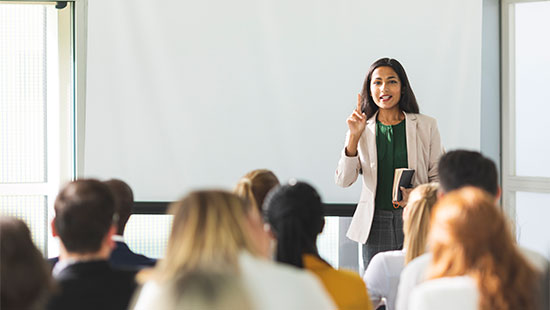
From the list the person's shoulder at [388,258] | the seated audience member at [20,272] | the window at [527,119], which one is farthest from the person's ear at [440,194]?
the window at [527,119]

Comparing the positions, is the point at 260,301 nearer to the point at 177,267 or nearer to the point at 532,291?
the point at 177,267

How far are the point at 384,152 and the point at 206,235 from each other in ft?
7.43

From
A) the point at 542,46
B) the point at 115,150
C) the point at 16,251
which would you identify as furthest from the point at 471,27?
the point at 16,251

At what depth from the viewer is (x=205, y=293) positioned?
1267mm

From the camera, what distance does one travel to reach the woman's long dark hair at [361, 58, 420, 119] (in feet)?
11.6

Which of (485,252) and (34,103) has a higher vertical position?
(34,103)

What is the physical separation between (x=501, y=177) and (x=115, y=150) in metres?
2.74

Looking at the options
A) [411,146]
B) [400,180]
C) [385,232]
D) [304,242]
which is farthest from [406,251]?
[411,146]

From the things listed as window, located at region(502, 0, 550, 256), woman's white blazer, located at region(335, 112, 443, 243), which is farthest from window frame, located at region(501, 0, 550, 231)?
Answer: woman's white blazer, located at region(335, 112, 443, 243)

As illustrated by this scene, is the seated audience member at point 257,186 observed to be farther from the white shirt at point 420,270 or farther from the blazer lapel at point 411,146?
the blazer lapel at point 411,146

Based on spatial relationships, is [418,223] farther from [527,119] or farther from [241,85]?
[527,119]

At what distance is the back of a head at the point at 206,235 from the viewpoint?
1.37 metres

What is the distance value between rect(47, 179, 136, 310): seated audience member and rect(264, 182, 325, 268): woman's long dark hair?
45cm

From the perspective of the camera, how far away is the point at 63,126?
4.60 m
